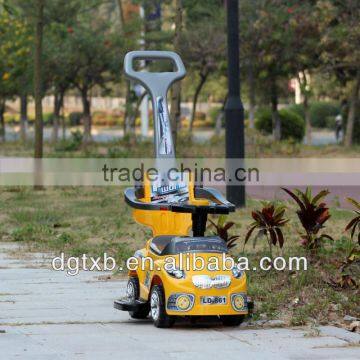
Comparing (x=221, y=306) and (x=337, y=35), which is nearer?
(x=221, y=306)

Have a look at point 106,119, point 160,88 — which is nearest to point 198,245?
point 160,88

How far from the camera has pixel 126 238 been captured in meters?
14.3

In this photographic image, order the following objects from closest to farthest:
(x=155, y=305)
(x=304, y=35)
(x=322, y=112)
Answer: (x=155, y=305)
(x=304, y=35)
(x=322, y=112)

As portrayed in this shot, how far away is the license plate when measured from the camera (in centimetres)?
821

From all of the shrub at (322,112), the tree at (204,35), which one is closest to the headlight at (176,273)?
the tree at (204,35)

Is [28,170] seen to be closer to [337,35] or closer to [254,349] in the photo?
[337,35]

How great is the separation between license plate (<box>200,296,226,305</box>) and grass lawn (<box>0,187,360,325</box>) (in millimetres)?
758

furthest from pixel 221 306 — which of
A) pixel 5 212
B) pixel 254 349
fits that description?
pixel 5 212

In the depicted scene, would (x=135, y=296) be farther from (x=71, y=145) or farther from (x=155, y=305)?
(x=71, y=145)

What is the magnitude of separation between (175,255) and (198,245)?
0.66 ft

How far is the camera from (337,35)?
31359mm

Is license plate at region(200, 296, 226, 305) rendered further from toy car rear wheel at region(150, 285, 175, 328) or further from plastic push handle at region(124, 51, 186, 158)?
plastic push handle at region(124, 51, 186, 158)

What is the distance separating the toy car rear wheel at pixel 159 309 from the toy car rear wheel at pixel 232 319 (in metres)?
0.41

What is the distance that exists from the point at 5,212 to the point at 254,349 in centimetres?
1051
